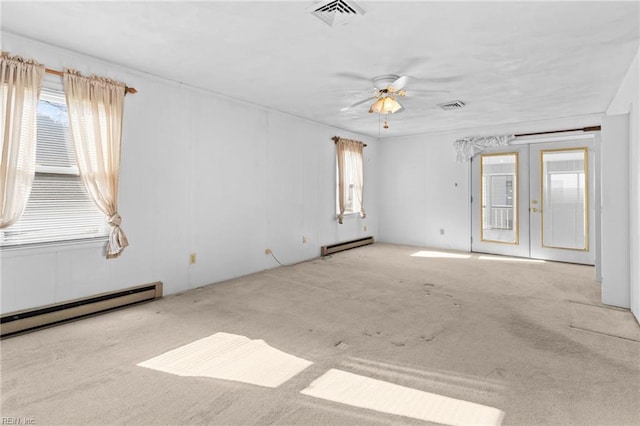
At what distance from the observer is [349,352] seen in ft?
8.52

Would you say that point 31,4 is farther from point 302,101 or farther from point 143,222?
point 302,101

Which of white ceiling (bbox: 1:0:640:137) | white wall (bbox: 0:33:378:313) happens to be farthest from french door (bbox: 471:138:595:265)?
white wall (bbox: 0:33:378:313)

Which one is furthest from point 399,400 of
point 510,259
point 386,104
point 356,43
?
point 510,259

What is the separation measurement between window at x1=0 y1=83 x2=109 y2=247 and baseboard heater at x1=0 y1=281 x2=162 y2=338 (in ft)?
2.01

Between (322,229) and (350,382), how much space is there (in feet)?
14.5

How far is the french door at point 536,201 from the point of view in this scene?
5828mm

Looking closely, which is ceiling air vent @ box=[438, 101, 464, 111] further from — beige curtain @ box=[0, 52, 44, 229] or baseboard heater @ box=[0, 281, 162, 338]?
beige curtain @ box=[0, 52, 44, 229]

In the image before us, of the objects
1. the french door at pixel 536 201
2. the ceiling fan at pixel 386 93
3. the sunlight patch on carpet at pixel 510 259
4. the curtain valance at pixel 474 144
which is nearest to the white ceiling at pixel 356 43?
the ceiling fan at pixel 386 93

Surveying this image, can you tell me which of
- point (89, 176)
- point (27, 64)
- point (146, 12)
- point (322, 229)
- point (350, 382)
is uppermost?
point (146, 12)

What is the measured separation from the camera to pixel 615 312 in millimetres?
3473

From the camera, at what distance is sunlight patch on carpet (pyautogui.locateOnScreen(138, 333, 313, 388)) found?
2.26 m

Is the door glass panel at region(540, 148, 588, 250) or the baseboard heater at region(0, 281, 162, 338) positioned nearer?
the baseboard heater at region(0, 281, 162, 338)

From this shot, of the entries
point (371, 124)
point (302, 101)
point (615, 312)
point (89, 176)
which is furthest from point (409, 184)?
point (89, 176)

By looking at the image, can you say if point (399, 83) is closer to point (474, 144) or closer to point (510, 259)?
point (474, 144)
